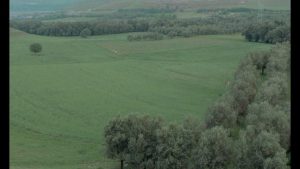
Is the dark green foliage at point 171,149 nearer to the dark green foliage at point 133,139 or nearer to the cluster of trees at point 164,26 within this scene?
the dark green foliage at point 133,139

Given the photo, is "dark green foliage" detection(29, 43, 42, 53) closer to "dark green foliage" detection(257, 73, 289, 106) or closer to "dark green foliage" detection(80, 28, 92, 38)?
"dark green foliage" detection(80, 28, 92, 38)

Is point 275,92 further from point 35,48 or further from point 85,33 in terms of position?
point 85,33

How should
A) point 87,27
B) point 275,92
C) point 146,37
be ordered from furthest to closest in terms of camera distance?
point 87,27 < point 146,37 < point 275,92

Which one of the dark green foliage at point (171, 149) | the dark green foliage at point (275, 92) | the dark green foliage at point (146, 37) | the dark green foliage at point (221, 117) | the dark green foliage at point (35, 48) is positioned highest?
the dark green foliage at point (146, 37)

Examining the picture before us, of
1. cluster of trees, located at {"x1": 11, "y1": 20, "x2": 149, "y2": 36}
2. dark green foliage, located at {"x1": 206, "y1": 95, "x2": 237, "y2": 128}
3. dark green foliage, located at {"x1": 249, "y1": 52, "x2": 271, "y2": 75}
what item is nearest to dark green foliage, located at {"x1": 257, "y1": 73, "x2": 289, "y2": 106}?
dark green foliage, located at {"x1": 206, "y1": 95, "x2": 237, "y2": 128}

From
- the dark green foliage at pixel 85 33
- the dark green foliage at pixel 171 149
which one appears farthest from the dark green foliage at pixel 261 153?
the dark green foliage at pixel 85 33

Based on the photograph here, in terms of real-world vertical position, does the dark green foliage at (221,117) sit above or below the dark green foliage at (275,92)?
below

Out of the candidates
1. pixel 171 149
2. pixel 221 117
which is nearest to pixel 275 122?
pixel 171 149
